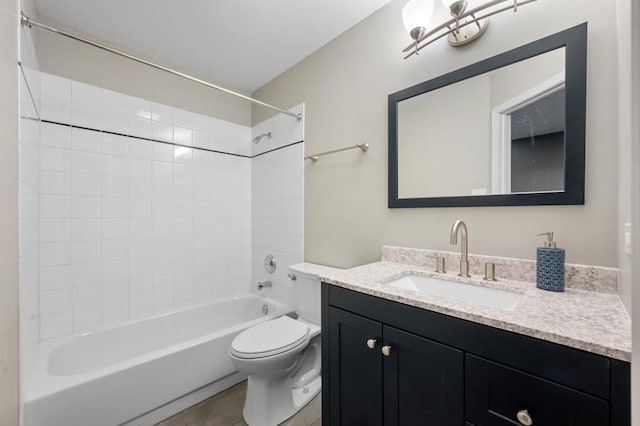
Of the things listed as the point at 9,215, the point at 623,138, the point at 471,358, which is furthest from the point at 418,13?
the point at 9,215

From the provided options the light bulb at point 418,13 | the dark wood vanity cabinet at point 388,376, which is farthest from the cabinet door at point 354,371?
the light bulb at point 418,13

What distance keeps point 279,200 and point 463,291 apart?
5.46 ft

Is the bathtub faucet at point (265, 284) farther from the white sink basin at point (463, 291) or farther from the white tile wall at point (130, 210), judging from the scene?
the white sink basin at point (463, 291)

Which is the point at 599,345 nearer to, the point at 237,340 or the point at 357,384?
the point at 357,384

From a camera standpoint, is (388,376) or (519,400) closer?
(519,400)

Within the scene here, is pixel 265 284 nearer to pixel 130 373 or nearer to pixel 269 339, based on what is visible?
pixel 269 339

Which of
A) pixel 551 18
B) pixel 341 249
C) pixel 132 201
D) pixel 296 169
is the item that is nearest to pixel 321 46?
pixel 296 169

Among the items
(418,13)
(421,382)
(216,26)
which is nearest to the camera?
(421,382)

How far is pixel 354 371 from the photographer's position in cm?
108

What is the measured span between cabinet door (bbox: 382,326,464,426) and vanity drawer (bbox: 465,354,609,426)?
0.04 meters

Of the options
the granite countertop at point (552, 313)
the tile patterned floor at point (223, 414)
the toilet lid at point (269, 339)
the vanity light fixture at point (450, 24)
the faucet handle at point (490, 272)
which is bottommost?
the tile patterned floor at point (223, 414)

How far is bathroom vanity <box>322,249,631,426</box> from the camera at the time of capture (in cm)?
60

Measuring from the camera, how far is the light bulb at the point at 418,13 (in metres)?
1.28

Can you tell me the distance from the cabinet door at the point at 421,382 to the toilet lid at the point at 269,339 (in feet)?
2.21
